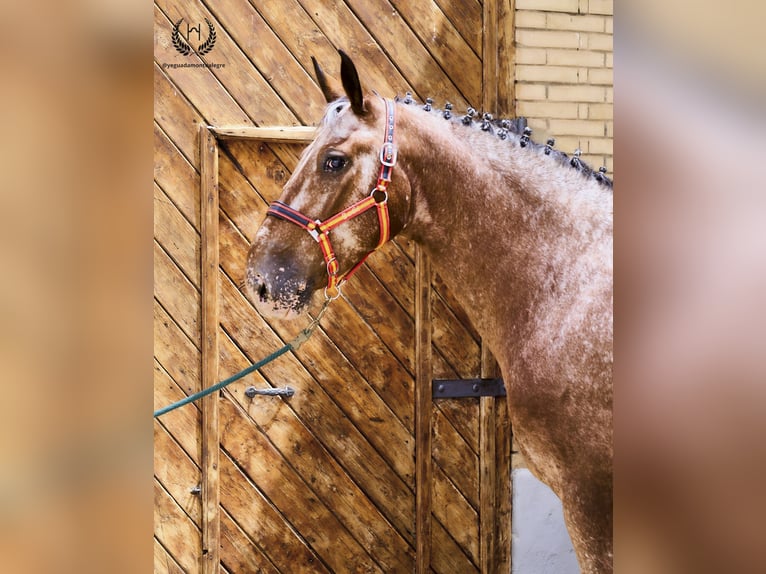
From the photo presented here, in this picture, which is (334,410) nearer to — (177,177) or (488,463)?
(488,463)

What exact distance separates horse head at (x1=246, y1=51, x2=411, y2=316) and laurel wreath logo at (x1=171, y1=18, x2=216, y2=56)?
80 centimetres

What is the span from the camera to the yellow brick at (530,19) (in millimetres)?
2459

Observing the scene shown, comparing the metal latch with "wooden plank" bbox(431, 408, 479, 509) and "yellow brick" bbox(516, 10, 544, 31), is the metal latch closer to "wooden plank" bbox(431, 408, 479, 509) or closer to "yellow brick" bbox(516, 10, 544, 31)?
"wooden plank" bbox(431, 408, 479, 509)

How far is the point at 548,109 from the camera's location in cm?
246

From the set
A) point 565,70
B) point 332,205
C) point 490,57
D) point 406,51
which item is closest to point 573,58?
point 565,70

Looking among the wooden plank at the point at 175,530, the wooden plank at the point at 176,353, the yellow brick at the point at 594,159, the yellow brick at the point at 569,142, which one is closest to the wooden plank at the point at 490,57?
the yellow brick at the point at 569,142

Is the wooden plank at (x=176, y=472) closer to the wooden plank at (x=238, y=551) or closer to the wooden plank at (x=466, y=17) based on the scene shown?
the wooden plank at (x=238, y=551)

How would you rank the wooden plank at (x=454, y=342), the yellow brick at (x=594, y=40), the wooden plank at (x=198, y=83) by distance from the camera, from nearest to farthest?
the wooden plank at (x=198, y=83) < the yellow brick at (x=594, y=40) < the wooden plank at (x=454, y=342)

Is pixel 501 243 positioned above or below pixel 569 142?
below

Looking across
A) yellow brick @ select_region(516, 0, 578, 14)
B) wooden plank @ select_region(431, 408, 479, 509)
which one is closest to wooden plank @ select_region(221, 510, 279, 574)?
wooden plank @ select_region(431, 408, 479, 509)

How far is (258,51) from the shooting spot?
2395 mm

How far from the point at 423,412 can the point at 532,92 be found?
1293 mm
